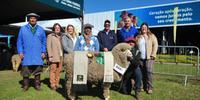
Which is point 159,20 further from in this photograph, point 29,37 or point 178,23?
point 29,37

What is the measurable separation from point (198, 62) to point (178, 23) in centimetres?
2655

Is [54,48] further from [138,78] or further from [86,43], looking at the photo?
[138,78]

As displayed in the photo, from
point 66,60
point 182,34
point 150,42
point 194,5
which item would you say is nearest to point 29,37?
point 66,60

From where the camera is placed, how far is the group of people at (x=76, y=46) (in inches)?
334

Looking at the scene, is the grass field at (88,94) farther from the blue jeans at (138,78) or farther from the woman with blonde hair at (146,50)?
the woman with blonde hair at (146,50)

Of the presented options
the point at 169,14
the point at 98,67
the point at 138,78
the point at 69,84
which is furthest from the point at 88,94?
the point at 169,14

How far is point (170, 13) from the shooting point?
3862cm

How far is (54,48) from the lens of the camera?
30.3 feet

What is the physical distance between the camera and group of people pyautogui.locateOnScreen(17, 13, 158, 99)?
27.9 ft

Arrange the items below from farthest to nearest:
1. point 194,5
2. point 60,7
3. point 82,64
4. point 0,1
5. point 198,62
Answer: point 194,5, point 0,1, point 60,7, point 198,62, point 82,64

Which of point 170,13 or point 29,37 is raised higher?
point 170,13

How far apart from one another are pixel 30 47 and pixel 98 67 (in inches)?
74.6

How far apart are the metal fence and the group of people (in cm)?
352

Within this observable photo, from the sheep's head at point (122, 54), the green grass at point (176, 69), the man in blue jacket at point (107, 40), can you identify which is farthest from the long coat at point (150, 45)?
the green grass at point (176, 69)
